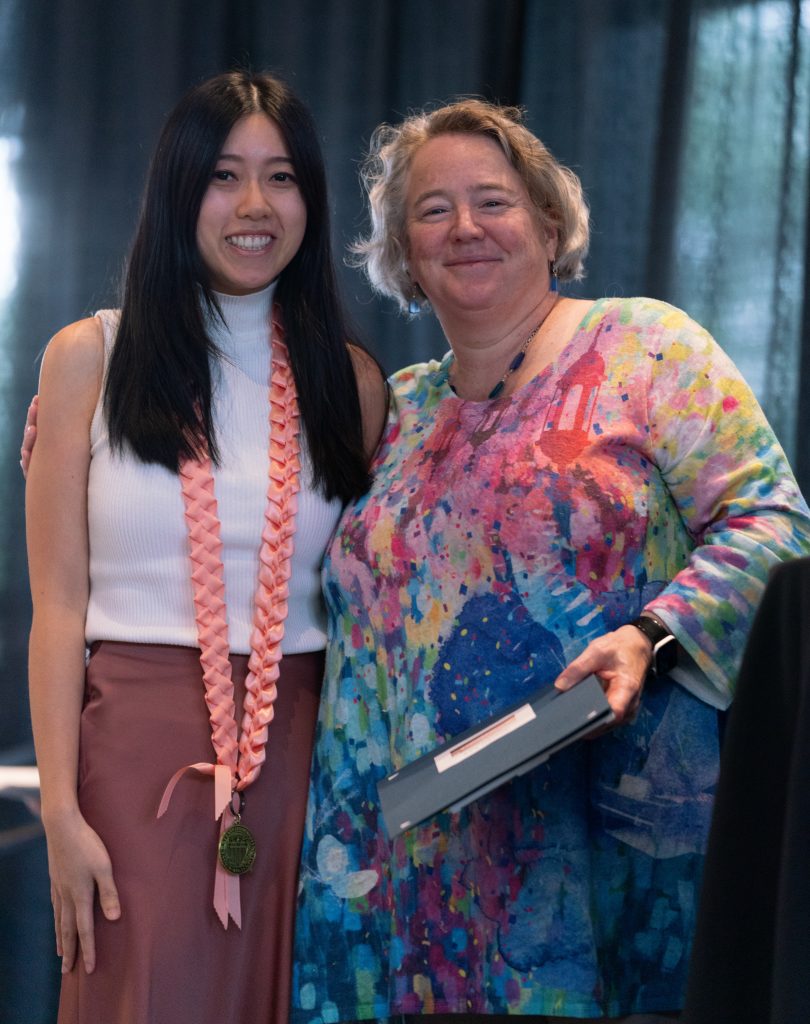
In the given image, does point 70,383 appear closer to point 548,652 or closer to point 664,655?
point 548,652

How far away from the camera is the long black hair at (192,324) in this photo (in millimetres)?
1911

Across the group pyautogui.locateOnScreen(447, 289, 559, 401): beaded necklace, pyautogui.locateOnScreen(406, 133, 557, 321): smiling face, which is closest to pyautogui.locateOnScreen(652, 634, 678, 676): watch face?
pyautogui.locateOnScreen(447, 289, 559, 401): beaded necklace

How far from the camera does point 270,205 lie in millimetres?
1961

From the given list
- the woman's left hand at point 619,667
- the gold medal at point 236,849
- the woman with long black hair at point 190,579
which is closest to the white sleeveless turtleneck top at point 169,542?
the woman with long black hair at point 190,579

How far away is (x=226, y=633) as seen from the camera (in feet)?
6.13

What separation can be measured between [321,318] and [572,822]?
0.87 metres

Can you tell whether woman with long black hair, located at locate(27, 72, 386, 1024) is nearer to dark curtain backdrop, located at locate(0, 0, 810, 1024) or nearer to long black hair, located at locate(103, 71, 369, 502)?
long black hair, located at locate(103, 71, 369, 502)

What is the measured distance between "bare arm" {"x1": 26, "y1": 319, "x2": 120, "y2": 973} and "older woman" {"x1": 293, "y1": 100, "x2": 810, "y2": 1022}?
342mm

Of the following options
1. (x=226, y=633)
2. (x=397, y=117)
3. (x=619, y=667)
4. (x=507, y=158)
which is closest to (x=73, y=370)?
(x=226, y=633)

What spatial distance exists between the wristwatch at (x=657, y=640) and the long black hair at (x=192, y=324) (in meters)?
0.53

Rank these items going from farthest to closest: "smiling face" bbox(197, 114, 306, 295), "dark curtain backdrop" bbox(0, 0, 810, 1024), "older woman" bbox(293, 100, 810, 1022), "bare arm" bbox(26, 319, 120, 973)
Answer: "dark curtain backdrop" bbox(0, 0, 810, 1024) < "smiling face" bbox(197, 114, 306, 295) < "bare arm" bbox(26, 319, 120, 973) < "older woman" bbox(293, 100, 810, 1022)

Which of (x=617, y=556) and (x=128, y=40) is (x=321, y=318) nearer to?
(x=617, y=556)

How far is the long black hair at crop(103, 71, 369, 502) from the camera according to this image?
1.91 metres

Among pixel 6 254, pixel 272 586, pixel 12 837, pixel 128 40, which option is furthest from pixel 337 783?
pixel 128 40
